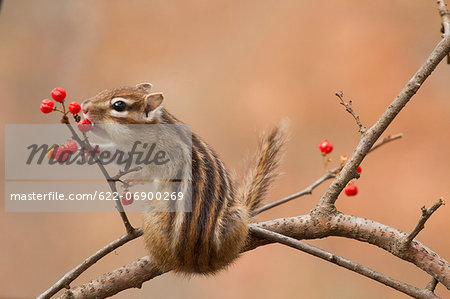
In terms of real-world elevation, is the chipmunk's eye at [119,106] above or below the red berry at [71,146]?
above

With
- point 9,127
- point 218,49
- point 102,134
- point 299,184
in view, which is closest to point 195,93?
point 218,49

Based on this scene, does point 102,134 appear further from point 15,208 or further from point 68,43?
point 68,43

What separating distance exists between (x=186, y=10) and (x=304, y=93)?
0.85m

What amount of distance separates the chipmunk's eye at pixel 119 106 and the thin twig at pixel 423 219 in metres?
0.70

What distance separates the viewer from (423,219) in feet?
3.79

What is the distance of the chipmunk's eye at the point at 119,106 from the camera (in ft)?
4.50

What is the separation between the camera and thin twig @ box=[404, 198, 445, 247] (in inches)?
43.8

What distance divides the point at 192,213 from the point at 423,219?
0.47 metres

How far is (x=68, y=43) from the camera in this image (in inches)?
136

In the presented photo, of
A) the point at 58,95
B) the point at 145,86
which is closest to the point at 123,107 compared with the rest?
the point at 145,86

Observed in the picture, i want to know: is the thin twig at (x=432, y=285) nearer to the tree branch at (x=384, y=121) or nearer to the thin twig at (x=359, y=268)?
the thin twig at (x=359, y=268)

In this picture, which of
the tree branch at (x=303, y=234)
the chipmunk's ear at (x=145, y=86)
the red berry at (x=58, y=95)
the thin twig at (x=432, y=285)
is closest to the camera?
the red berry at (x=58, y=95)

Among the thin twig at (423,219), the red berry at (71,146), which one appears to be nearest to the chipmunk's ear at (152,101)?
the red berry at (71,146)

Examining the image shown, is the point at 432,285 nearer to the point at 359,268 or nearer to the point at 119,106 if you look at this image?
the point at 359,268
